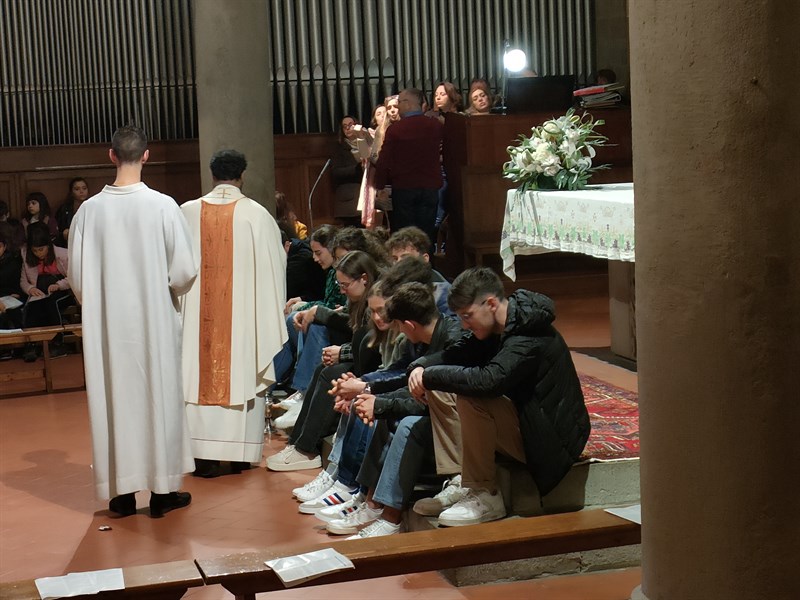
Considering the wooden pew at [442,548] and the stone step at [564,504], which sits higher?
the wooden pew at [442,548]

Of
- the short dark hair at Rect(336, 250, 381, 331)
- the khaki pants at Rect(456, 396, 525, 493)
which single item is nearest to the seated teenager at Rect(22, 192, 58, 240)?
the short dark hair at Rect(336, 250, 381, 331)

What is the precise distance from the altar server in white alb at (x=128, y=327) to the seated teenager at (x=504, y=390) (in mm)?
1672

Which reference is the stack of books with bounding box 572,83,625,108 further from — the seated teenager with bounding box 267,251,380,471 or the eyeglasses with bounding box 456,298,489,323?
the eyeglasses with bounding box 456,298,489,323

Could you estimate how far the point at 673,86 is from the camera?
2.69 meters

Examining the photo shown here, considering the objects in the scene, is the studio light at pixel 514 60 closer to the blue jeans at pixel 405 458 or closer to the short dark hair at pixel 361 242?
the short dark hair at pixel 361 242

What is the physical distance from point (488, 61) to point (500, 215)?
3334mm

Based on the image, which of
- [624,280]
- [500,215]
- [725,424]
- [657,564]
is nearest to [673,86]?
[725,424]

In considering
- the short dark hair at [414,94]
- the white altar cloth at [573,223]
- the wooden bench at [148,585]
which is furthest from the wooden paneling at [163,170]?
the wooden bench at [148,585]

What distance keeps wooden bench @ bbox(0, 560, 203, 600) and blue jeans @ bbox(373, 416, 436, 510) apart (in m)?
1.77

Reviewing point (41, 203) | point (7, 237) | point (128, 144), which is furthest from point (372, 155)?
point (128, 144)

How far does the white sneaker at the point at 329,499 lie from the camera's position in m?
5.79

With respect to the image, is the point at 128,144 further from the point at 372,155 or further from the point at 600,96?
the point at 600,96

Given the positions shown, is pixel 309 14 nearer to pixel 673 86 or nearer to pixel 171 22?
pixel 171 22

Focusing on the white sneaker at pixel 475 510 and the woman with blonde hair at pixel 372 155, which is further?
the woman with blonde hair at pixel 372 155
